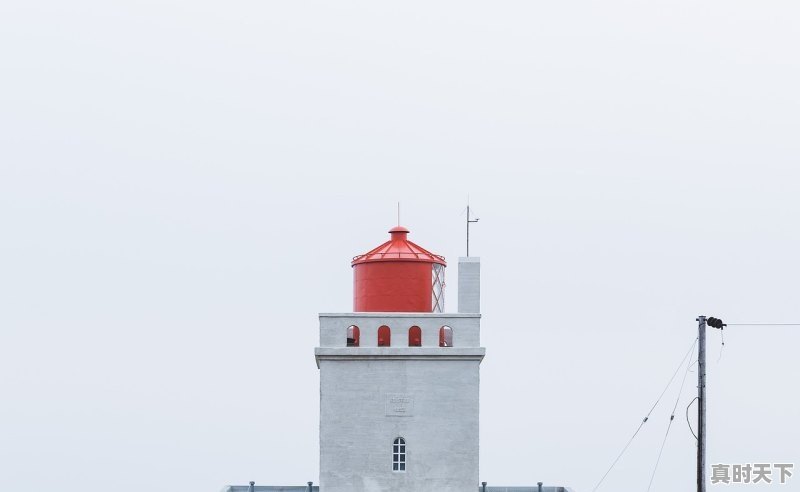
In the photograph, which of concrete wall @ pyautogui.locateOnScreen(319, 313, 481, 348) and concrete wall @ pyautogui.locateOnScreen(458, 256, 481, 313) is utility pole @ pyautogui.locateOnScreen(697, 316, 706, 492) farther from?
concrete wall @ pyautogui.locateOnScreen(458, 256, 481, 313)

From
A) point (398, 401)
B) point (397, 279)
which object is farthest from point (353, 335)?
point (398, 401)

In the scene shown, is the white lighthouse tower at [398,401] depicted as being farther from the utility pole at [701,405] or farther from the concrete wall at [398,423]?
the utility pole at [701,405]

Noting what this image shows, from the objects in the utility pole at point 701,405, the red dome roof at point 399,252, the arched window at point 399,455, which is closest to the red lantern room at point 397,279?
the red dome roof at point 399,252

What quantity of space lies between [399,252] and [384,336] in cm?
221

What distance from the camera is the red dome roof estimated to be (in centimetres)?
3806

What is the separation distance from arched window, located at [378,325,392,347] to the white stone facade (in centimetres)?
12

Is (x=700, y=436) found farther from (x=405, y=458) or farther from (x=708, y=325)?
(x=405, y=458)

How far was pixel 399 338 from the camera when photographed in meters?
37.6

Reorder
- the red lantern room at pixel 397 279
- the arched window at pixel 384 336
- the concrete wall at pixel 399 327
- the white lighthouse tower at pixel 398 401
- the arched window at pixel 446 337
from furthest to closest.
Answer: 1. the red lantern room at pixel 397 279
2. the arched window at pixel 446 337
3. the arched window at pixel 384 336
4. the concrete wall at pixel 399 327
5. the white lighthouse tower at pixel 398 401

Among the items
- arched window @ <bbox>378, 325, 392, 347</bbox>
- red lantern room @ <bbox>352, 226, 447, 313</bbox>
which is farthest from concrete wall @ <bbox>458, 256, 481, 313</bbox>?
arched window @ <bbox>378, 325, 392, 347</bbox>

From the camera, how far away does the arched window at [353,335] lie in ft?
123

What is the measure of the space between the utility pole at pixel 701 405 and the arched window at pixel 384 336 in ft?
25.6

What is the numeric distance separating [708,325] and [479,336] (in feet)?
19.5

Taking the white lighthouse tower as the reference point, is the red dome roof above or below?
above
